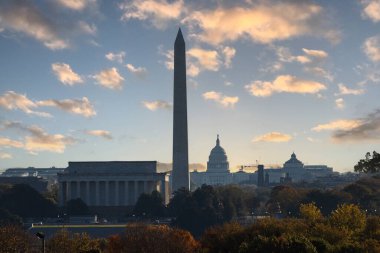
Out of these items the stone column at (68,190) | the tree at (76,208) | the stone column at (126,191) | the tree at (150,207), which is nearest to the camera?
the tree at (150,207)

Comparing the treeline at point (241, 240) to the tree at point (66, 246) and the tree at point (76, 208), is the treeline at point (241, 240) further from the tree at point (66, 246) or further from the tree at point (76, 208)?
the tree at point (76, 208)

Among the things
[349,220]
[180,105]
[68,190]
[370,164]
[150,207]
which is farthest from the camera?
[68,190]

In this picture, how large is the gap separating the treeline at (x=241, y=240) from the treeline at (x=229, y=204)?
5094cm

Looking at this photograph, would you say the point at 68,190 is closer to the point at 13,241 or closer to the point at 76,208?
the point at 76,208

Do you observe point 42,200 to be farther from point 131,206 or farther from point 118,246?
point 118,246

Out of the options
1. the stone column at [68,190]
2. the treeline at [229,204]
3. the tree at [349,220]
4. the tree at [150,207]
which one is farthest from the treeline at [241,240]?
the stone column at [68,190]

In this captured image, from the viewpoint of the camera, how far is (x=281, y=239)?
149 ft

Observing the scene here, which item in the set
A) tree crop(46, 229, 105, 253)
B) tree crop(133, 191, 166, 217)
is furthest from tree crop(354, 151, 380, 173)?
tree crop(133, 191, 166, 217)

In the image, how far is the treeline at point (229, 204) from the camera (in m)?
114

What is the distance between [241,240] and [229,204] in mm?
71125

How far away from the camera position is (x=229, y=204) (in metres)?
124

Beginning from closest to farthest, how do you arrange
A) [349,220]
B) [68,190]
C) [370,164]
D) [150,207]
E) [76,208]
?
[370,164] < [349,220] < [150,207] < [76,208] < [68,190]

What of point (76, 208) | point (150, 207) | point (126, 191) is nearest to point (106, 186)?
point (126, 191)

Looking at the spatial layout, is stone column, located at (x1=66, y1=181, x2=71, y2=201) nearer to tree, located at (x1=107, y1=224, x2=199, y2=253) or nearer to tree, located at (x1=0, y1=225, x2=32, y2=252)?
tree, located at (x1=0, y1=225, x2=32, y2=252)
